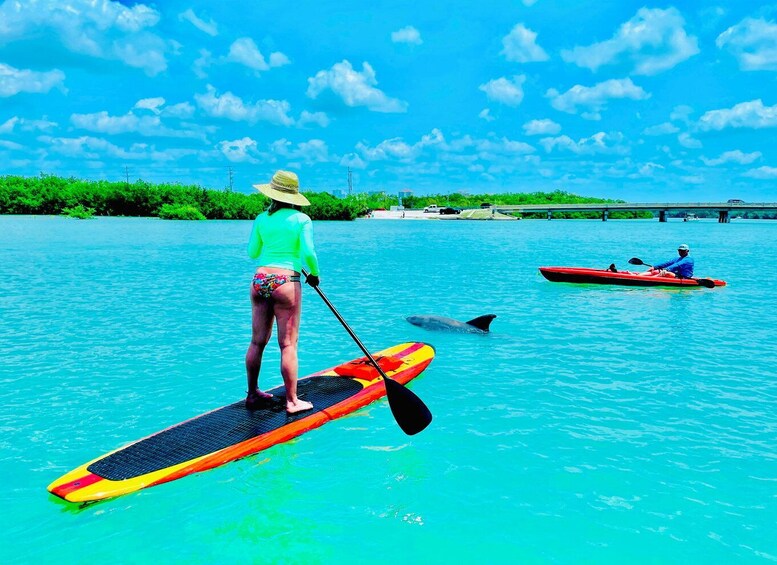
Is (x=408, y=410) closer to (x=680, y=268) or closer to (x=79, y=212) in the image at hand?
(x=680, y=268)

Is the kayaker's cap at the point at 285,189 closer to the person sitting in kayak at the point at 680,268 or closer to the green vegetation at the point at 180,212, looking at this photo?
the person sitting in kayak at the point at 680,268

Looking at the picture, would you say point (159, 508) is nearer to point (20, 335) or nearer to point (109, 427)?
point (109, 427)

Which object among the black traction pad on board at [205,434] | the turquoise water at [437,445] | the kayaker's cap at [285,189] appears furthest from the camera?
the kayaker's cap at [285,189]

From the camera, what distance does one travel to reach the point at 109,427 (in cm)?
735

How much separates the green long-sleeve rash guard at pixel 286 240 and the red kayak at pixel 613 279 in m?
17.1

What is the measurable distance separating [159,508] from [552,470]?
13.8 ft

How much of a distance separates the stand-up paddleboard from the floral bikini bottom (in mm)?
1543

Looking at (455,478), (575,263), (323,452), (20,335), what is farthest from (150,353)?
(575,263)

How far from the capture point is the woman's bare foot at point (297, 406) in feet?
22.1

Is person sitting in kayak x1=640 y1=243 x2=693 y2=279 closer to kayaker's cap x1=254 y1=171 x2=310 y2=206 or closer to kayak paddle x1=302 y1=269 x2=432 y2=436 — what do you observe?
kayak paddle x1=302 y1=269 x2=432 y2=436

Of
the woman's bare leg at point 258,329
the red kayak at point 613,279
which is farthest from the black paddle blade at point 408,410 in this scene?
the red kayak at point 613,279

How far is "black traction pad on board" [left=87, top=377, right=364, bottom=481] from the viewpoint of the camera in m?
5.52

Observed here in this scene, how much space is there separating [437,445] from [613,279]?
52.1 feet

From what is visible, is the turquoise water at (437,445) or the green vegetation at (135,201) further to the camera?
the green vegetation at (135,201)
